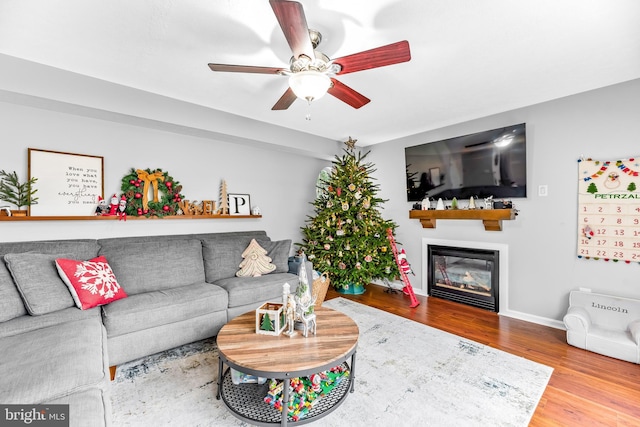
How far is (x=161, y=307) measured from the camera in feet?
7.77

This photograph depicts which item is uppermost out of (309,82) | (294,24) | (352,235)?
(294,24)

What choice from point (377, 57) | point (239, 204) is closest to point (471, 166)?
point (377, 57)

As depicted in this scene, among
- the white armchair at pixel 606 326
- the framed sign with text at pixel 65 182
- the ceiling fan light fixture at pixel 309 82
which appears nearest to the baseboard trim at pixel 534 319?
the white armchair at pixel 606 326

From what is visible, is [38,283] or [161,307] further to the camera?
[161,307]

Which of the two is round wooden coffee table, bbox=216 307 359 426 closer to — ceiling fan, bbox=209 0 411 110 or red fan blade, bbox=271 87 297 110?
ceiling fan, bbox=209 0 411 110

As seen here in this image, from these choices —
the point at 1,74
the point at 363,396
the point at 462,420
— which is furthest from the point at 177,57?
the point at 462,420

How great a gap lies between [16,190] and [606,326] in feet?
17.2

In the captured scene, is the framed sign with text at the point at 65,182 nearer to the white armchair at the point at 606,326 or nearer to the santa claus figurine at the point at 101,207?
the santa claus figurine at the point at 101,207

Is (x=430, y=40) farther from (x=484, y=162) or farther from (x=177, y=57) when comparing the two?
(x=484, y=162)

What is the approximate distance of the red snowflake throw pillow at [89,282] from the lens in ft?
7.18

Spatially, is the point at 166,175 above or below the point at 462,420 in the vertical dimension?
above

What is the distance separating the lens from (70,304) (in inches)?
85.5

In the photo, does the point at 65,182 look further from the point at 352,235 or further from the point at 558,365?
the point at 558,365

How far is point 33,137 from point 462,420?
395 centimetres
